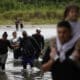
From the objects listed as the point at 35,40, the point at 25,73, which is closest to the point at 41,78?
the point at 25,73

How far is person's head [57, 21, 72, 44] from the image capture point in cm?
486

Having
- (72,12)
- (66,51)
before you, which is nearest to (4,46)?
(72,12)

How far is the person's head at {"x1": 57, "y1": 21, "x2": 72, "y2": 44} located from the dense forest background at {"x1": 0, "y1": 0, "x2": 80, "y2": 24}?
64.8 m

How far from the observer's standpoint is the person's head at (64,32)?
4.86 m

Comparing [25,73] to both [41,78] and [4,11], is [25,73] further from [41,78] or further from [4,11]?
[4,11]

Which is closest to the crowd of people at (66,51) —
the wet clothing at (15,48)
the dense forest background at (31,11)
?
the wet clothing at (15,48)

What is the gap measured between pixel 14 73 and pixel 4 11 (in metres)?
68.7

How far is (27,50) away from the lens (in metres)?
17.1

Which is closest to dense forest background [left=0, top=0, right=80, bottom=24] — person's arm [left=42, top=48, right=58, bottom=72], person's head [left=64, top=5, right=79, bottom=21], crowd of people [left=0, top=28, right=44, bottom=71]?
crowd of people [left=0, top=28, right=44, bottom=71]

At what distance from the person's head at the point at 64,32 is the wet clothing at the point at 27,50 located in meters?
11.9

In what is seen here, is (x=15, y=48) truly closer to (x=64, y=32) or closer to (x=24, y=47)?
(x=24, y=47)

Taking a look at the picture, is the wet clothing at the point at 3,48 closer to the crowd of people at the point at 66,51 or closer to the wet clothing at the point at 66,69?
the crowd of people at the point at 66,51

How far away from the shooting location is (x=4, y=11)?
279 feet

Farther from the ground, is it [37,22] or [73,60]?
[73,60]
